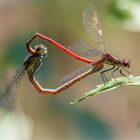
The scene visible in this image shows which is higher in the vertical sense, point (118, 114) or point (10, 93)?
point (10, 93)

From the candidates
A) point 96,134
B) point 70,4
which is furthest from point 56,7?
point 96,134

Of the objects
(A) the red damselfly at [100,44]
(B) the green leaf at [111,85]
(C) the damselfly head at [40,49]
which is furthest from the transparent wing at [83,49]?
(B) the green leaf at [111,85]

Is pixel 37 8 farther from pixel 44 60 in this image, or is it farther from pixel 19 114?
pixel 44 60

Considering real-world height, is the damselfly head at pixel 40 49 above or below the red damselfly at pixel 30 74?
above

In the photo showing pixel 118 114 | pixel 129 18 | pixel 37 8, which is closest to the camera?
pixel 129 18

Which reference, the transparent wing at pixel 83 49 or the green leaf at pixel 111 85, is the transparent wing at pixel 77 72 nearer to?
the transparent wing at pixel 83 49

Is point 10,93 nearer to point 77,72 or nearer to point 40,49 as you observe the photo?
point 40,49

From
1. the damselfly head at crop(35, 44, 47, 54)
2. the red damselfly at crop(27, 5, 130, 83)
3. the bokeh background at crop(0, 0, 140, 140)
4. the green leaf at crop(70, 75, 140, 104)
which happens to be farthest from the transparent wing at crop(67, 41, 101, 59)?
the bokeh background at crop(0, 0, 140, 140)
